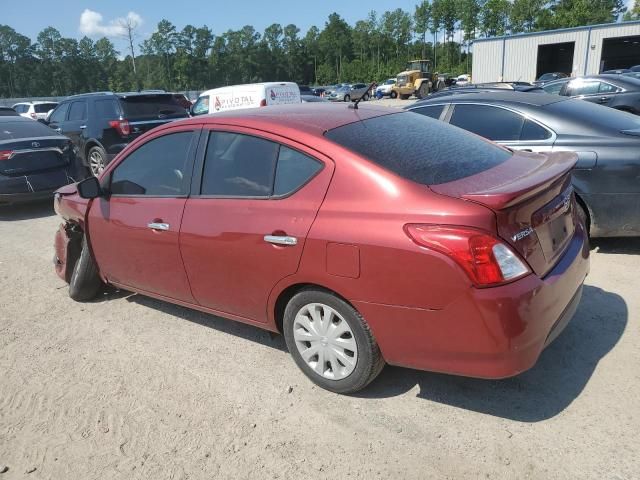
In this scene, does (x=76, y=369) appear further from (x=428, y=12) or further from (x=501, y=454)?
(x=428, y=12)

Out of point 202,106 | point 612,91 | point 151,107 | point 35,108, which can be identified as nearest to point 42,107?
point 35,108

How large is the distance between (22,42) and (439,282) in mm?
106250

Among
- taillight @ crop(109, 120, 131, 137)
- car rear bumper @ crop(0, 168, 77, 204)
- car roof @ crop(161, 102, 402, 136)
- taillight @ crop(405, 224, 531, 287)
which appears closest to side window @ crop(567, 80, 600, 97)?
taillight @ crop(109, 120, 131, 137)

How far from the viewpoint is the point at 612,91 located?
11672 millimetres

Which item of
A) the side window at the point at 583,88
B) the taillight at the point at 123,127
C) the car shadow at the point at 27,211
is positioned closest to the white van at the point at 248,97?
the taillight at the point at 123,127

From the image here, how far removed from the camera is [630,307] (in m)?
3.78

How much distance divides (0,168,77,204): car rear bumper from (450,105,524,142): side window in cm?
635

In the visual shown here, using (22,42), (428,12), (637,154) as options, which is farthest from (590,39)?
(22,42)

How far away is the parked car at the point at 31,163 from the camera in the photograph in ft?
25.9

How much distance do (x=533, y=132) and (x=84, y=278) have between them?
14.4ft

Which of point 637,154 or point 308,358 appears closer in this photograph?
point 308,358

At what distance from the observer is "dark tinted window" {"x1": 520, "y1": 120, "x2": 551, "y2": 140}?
4.89 metres

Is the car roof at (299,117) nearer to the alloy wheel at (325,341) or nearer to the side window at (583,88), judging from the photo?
the alloy wheel at (325,341)

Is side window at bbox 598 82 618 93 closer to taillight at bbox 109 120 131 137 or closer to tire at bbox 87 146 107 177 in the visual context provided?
taillight at bbox 109 120 131 137
